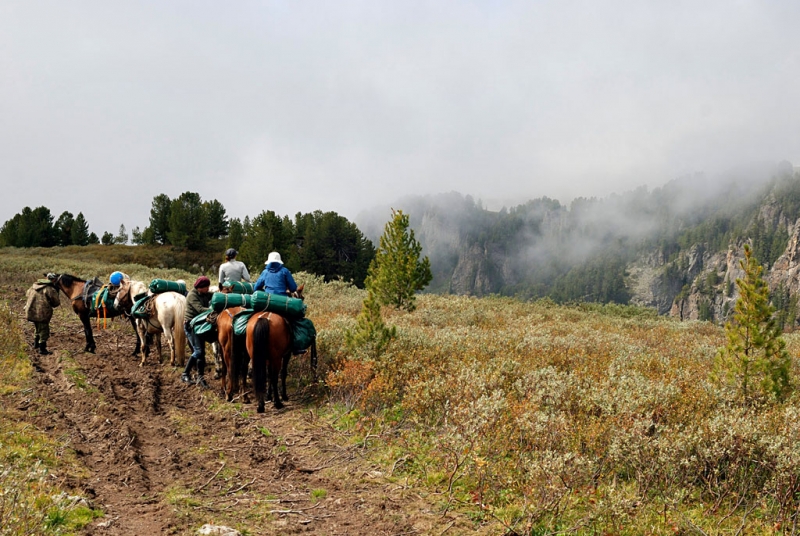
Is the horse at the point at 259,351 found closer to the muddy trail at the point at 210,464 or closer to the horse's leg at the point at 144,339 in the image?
the muddy trail at the point at 210,464

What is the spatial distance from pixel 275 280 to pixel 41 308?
7.32 metres

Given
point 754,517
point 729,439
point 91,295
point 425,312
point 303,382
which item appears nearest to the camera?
point 754,517

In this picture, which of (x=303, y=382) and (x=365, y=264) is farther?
(x=365, y=264)

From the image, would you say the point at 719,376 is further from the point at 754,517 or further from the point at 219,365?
the point at 219,365

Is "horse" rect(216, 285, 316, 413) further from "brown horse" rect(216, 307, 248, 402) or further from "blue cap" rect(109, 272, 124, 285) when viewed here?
"blue cap" rect(109, 272, 124, 285)

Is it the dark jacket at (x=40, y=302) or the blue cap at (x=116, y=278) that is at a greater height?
the blue cap at (x=116, y=278)

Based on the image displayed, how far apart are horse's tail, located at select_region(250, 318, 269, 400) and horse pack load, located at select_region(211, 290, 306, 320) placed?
0.36 meters

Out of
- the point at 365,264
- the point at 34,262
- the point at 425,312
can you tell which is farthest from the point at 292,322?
the point at 365,264

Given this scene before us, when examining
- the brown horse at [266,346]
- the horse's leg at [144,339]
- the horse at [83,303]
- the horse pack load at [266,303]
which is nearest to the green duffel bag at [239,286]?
the horse pack load at [266,303]

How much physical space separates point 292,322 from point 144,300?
5.60 metres

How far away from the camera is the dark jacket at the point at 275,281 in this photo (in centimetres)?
894

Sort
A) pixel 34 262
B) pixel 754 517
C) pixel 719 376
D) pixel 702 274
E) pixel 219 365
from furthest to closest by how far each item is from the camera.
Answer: pixel 702 274 < pixel 34 262 < pixel 219 365 < pixel 719 376 < pixel 754 517

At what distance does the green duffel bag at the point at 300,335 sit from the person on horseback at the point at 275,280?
0.72 metres

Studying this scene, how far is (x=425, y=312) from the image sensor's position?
19.8 meters
